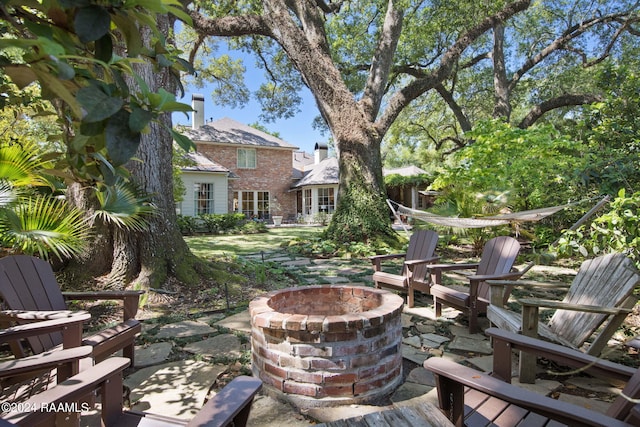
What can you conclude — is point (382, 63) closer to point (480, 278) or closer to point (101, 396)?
point (480, 278)

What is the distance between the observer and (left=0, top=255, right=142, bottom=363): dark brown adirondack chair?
6.28 feet

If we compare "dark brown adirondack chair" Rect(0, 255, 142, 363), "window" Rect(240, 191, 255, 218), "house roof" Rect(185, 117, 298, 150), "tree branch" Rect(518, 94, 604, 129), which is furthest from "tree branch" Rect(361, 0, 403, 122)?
"window" Rect(240, 191, 255, 218)

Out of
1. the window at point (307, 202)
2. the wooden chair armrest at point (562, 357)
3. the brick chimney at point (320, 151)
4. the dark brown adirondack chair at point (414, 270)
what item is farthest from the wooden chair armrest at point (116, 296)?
the brick chimney at point (320, 151)

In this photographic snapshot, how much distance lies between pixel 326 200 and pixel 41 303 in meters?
16.8

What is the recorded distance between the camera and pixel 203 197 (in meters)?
16.1

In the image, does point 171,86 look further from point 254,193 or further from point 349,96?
point 254,193

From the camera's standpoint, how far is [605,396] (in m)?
1.97

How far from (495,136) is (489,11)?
3444 mm

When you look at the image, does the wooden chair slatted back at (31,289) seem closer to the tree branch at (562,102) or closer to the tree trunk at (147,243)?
the tree trunk at (147,243)

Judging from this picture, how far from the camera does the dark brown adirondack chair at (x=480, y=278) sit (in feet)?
9.80

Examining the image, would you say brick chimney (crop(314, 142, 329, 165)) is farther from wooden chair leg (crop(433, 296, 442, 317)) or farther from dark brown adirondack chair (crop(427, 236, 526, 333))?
wooden chair leg (crop(433, 296, 442, 317))

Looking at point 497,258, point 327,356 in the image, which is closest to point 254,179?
point 497,258

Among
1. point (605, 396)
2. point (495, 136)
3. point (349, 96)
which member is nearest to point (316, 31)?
point (349, 96)

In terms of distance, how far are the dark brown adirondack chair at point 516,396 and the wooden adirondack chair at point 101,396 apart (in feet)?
2.49
